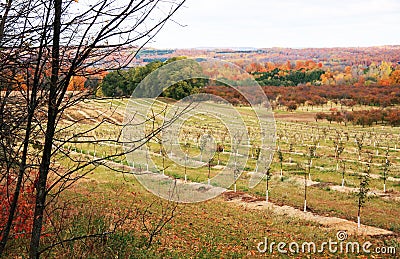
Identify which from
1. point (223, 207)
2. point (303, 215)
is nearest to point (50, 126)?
point (303, 215)

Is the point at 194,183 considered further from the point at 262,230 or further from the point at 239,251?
the point at 239,251

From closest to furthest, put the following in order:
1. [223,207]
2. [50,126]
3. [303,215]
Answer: [50,126] → [303,215] → [223,207]

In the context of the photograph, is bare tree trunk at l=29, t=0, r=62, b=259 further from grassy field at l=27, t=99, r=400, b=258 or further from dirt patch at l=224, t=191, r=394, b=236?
dirt patch at l=224, t=191, r=394, b=236

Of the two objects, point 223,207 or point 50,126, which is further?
point 223,207

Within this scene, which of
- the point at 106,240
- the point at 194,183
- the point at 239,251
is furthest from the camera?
the point at 194,183

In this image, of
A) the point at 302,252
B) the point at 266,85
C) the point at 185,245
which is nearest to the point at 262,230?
the point at 302,252

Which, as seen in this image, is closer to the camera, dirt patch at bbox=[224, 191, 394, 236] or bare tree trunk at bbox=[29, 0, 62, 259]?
bare tree trunk at bbox=[29, 0, 62, 259]

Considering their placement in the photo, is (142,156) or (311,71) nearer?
(142,156)

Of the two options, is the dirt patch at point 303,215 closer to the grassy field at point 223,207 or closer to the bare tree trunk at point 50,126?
the grassy field at point 223,207

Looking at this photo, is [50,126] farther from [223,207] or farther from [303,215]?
[223,207]

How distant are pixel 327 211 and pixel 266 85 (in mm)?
61861

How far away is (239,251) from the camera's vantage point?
340 inches

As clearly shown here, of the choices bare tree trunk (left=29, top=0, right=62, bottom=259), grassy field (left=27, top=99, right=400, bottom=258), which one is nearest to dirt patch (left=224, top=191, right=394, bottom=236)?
grassy field (left=27, top=99, right=400, bottom=258)

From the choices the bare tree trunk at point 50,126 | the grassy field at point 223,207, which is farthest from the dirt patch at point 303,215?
the bare tree trunk at point 50,126
